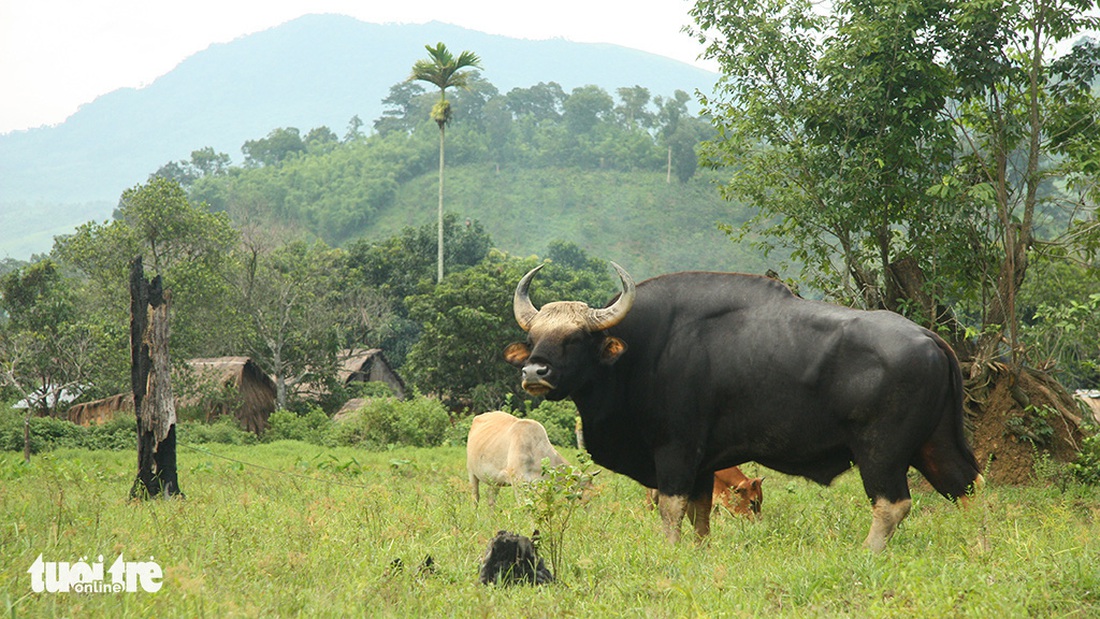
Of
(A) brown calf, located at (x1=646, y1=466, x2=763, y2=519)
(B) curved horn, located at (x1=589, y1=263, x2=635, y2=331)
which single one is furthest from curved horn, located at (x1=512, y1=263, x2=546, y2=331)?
(A) brown calf, located at (x1=646, y1=466, x2=763, y2=519)

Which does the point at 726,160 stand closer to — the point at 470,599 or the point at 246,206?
the point at 470,599

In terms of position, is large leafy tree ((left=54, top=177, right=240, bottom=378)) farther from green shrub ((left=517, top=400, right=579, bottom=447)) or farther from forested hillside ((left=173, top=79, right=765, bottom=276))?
forested hillside ((left=173, top=79, right=765, bottom=276))

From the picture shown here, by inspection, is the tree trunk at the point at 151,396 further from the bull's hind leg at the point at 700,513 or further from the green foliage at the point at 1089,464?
the green foliage at the point at 1089,464

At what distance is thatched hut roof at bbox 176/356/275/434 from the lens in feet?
91.2

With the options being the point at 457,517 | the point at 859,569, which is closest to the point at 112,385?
the point at 457,517

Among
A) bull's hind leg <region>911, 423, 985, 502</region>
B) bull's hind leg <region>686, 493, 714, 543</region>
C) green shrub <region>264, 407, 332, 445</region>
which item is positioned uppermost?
bull's hind leg <region>911, 423, 985, 502</region>

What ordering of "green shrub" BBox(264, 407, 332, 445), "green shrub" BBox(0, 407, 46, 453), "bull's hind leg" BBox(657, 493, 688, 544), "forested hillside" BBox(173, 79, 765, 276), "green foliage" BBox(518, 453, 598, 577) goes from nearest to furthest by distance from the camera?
"green foliage" BBox(518, 453, 598, 577), "bull's hind leg" BBox(657, 493, 688, 544), "green shrub" BBox(0, 407, 46, 453), "green shrub" BBox(264, 407, 332, 445), "forested hillside" BBox(173, 79, 765, 276)

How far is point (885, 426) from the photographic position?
6.27 m

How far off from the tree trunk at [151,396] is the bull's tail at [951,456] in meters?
7.18

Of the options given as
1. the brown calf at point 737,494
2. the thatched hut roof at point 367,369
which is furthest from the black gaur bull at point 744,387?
the thatched hut roof at point 367,369

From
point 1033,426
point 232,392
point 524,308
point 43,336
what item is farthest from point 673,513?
point 232,392

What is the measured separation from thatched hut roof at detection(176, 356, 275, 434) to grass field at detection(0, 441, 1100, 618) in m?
19.1

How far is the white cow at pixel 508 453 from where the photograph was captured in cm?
999

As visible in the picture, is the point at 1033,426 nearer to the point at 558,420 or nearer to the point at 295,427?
the point at 558,420
